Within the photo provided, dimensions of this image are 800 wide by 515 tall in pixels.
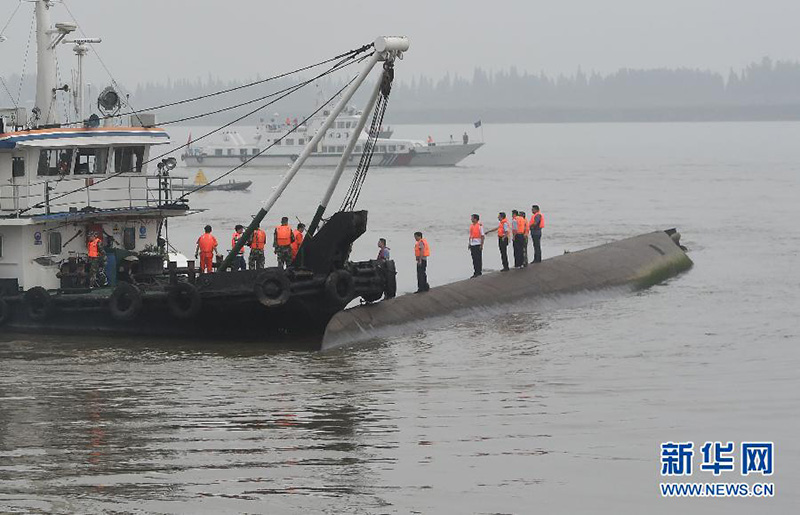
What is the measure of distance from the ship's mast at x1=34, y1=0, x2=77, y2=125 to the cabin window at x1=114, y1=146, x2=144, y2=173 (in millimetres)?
1807

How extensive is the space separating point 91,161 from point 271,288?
19.2 feet

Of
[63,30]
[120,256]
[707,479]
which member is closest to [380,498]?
[707,479]

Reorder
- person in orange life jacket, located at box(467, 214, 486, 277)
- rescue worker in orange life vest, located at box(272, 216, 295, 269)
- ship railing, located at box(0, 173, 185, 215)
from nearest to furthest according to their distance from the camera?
rescue worker in orange life vest, located at box(272, 216, 295, 269)
ship railing, located at box(0, 173, 185, 215)
person in orange life jacket, located at box(467, 214, 486, 277)

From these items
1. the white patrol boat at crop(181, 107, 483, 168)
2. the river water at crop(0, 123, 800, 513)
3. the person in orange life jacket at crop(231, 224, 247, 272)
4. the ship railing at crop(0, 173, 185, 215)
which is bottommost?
the river water at crop(0, 123, 800, 513)

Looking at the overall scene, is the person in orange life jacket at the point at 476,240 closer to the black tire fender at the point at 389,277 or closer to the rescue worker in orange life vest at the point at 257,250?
the black tire fender at the point at 389,277

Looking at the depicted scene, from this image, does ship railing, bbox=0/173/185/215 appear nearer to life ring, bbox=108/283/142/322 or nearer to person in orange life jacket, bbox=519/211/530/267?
life ring, bbox=108/283/142/322

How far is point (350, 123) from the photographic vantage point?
105375mm

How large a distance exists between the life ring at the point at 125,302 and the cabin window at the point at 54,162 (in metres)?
3.32

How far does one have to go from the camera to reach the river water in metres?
15.0

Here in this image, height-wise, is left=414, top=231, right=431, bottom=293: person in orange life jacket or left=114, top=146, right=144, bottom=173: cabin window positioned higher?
left=114, top=146, right=144, bottom=173: cabin window

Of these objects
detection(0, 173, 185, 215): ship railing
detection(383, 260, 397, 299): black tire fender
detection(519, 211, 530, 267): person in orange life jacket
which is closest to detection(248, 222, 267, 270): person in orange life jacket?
detection(0, 173, 185, 215): ship railing

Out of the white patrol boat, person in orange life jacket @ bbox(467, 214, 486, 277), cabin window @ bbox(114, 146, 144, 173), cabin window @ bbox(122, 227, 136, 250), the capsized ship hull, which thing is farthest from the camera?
the white patrol boat

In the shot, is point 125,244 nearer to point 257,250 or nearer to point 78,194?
point 78,194

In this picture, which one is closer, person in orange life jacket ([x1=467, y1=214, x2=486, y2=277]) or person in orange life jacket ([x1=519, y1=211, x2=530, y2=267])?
person in orange life jacket ([x1=467, y1=214, x2=486, y2=277])
